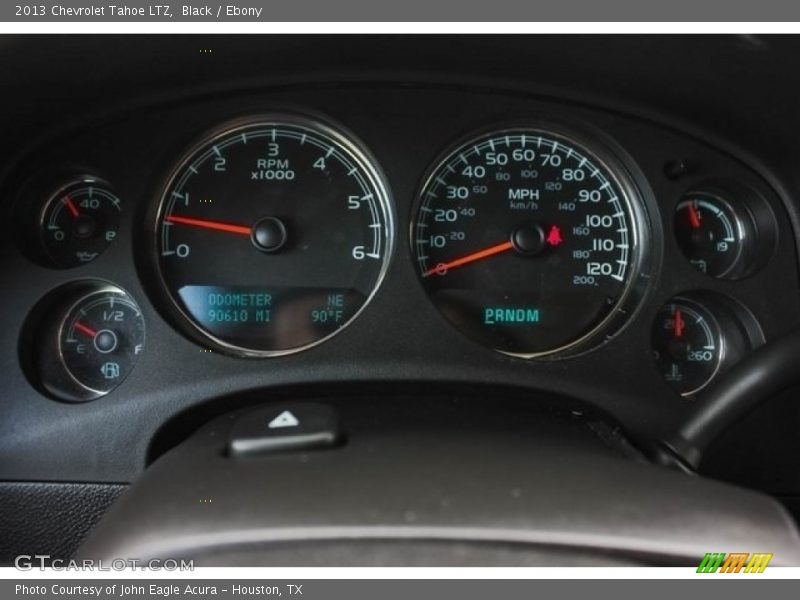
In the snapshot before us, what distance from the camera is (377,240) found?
2.44 meters

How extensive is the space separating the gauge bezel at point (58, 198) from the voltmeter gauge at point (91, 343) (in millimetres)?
132

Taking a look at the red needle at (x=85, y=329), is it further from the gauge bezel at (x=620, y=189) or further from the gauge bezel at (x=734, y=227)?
the gauge bezel at (x=734, y=227)

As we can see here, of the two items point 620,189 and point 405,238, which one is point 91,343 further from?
point 620,189

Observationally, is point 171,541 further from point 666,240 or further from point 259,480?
point 666,240

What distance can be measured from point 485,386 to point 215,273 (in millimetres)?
→ 906

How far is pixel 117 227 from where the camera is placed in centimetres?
239

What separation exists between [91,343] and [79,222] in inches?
15.1

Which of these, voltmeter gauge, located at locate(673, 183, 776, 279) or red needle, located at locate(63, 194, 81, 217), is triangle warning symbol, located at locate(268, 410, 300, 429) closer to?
red needle, located at locate(63, 194, 81, 217)

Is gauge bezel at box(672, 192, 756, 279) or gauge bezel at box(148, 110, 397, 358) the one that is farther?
gauge bezel at box(672, 192, 756, 279)

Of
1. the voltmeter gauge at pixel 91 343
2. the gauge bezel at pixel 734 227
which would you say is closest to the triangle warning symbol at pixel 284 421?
the voltmeter gauge at pixel 91 343

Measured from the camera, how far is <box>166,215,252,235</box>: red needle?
7.98 ft

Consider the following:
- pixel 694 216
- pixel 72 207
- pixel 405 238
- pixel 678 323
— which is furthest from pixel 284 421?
pixel 694 216

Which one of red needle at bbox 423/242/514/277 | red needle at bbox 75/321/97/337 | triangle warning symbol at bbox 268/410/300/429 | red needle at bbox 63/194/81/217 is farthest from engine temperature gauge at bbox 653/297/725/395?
red needle at bbox 63/194/81/217

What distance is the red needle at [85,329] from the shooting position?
237 cm
